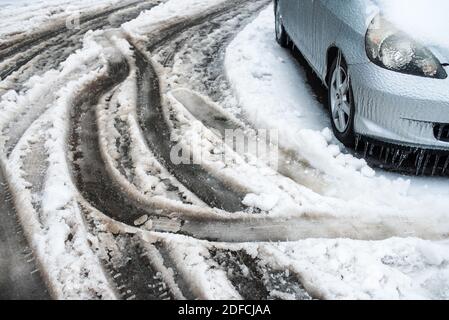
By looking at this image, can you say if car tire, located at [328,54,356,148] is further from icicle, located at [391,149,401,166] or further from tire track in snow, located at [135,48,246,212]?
tire track in snow, located at [135,48,246,212]

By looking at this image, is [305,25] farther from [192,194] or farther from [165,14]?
[165,14]

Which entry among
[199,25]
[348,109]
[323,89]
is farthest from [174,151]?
[199,25]

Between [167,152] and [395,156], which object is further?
[167,152]

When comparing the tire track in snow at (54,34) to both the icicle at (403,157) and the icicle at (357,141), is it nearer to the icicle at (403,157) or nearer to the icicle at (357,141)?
the icicle at (357,141)

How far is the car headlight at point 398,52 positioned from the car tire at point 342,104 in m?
0.40

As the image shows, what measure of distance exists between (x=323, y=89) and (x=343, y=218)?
2.41 meters

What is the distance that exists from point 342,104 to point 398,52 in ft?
2.48

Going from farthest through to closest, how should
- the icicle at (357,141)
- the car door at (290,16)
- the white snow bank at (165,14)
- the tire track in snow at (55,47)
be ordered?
the white snow bank at (165,14) < the car door at (290,16) < the tire track in snow at (55,47) < the icicle at (357,141)

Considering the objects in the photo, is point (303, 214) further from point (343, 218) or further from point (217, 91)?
point (217, 91)

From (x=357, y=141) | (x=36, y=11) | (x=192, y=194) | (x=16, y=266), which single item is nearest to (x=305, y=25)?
(x=357, y=141)

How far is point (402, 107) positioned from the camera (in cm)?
346

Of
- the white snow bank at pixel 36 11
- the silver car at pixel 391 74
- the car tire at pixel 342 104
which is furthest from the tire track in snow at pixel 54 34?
the silver car at pixel 391 74

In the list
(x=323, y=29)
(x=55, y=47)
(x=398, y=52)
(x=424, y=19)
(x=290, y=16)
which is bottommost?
(x=55, y=47)

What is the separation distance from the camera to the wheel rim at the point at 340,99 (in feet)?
13.2
